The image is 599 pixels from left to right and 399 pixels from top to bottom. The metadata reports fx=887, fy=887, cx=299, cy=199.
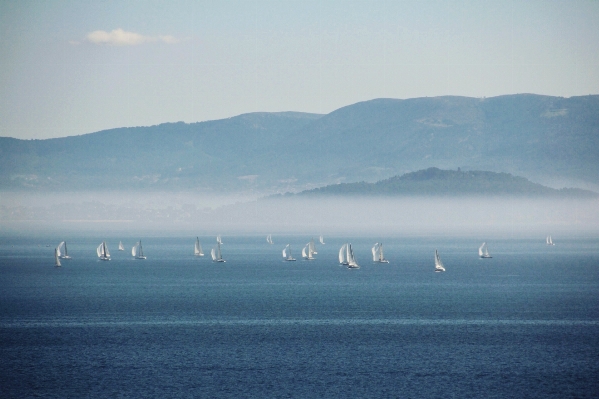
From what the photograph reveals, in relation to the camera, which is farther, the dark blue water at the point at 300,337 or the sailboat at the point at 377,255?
the sailboat at the point at 377,255

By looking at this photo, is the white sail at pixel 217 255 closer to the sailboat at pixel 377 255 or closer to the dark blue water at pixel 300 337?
the sailboat at pixel 377 255

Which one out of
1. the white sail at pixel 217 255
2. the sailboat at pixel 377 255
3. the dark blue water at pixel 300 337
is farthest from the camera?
the white sail at pixel 217 255

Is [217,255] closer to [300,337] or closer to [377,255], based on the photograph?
[377,255]

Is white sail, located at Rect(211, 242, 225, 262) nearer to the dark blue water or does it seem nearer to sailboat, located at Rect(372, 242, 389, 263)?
sailboat, located at Rect(372, 242, 389, 263)

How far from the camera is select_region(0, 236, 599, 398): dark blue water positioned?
56469mm

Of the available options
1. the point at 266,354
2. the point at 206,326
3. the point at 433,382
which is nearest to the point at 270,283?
the point at 206,326

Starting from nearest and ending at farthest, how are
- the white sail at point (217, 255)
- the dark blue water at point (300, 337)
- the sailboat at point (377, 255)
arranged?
the dark blue water at point (300, 337)
the sailboat at point (377, 255)
the white sail at point (217, 255)

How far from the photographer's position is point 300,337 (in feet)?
240

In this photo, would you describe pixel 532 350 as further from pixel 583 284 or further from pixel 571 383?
pixel 583 284

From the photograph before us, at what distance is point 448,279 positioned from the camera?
13112cm

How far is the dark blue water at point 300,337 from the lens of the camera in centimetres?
5647

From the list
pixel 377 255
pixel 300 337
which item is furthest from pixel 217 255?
pixel 300 337

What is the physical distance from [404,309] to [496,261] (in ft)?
318

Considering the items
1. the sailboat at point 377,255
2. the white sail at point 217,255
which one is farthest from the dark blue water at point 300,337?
the white sail at point 217,255
